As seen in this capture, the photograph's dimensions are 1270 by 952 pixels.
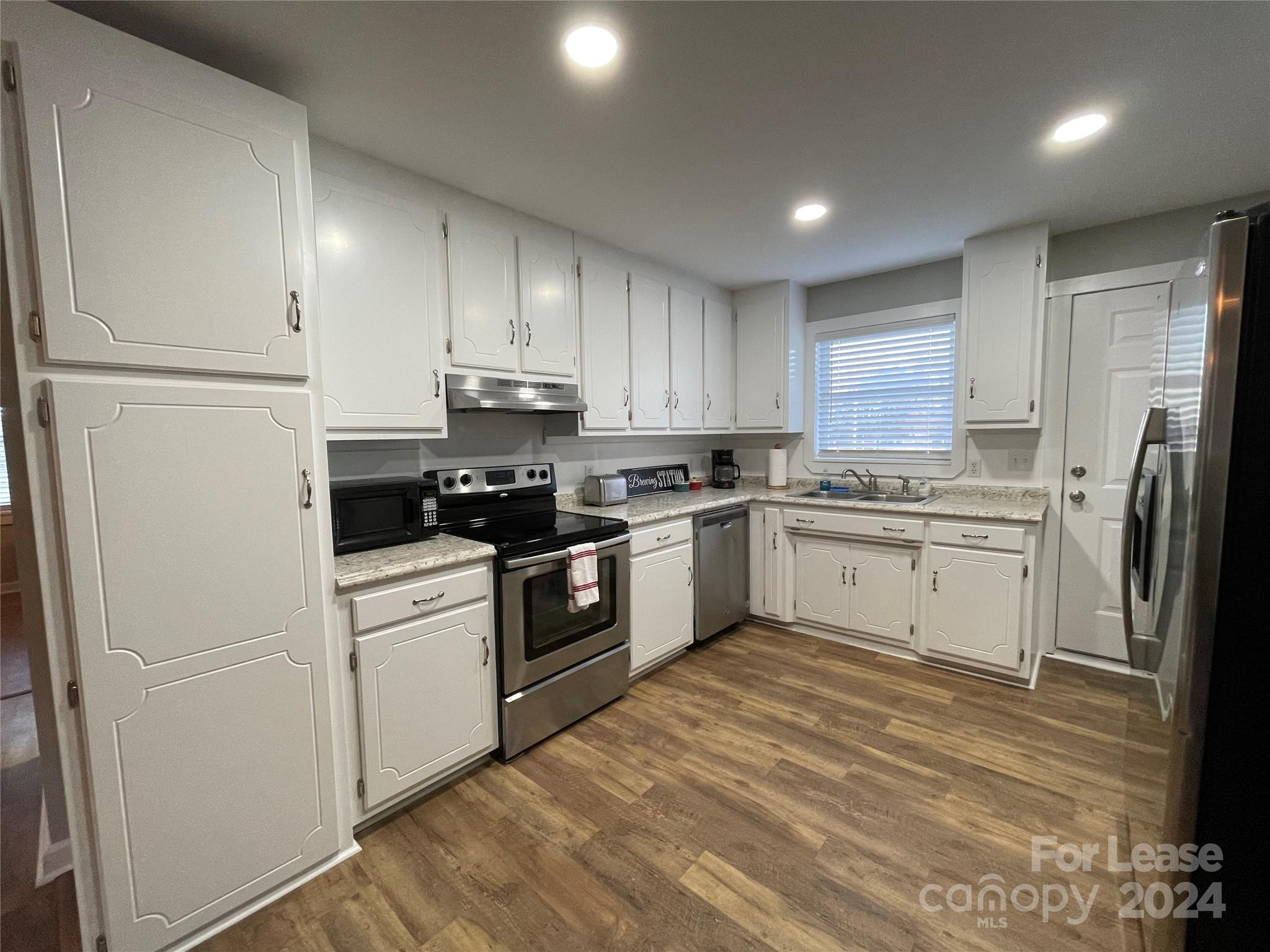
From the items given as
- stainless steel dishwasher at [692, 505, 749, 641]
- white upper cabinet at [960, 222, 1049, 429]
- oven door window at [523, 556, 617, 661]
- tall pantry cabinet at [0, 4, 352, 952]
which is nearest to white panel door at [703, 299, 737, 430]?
stainless steel dishwasher at [692, 505, 749, 641]

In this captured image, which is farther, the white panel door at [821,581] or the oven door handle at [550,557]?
the white panel door at [821,581]

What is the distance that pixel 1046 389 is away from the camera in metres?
3.01

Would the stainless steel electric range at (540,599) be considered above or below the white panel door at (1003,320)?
below

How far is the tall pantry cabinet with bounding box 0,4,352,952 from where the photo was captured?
1163 millimetres

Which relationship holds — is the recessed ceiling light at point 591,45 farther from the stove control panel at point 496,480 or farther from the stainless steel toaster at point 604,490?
the stainless steel toaster at point 604,490

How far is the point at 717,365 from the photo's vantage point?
386 centimetres

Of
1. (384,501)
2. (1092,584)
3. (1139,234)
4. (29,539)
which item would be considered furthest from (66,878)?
(1139,234)

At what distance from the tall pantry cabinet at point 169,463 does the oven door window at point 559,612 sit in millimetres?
774

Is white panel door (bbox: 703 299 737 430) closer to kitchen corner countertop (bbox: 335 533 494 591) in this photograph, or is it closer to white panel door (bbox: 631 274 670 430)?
white panel door (bbox: 631 274 670 430)

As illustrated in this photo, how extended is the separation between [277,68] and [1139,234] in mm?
3914

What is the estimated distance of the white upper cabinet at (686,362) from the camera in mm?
3457

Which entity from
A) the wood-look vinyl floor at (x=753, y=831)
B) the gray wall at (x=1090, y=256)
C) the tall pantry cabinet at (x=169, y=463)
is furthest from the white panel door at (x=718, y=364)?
the tall pantry cabinet at (x=169, y=463)

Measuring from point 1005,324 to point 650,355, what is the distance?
6.70 ft

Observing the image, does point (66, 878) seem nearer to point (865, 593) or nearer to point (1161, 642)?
point (1161, 642)
